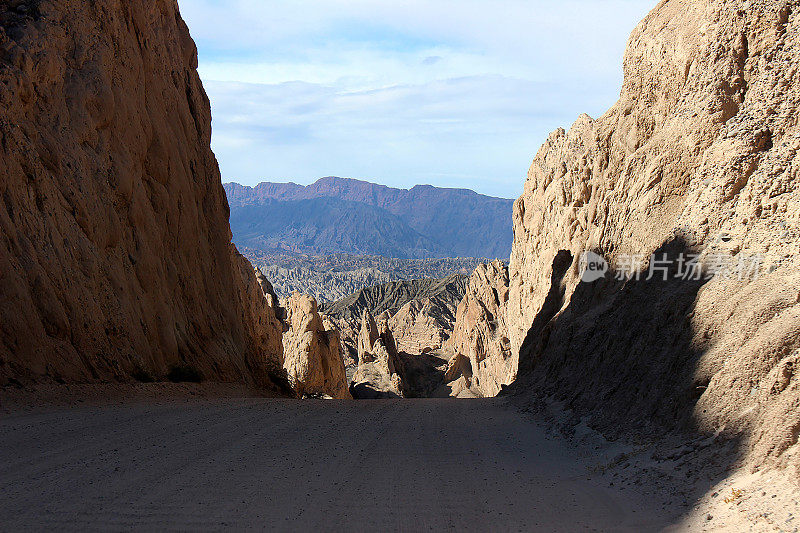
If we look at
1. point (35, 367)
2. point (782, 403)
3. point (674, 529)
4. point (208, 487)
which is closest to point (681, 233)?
point (782, 403)

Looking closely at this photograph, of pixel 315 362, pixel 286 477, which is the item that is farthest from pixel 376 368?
pixel 286 477

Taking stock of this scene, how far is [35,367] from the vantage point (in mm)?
11625

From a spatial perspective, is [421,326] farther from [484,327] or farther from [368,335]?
[484,327]

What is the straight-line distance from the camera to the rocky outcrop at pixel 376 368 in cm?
4181

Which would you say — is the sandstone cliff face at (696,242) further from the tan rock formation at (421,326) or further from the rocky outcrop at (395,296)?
the rocky outcrop at (395,296)

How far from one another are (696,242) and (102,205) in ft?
41.0

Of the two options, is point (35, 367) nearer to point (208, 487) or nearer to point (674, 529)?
point (208, 487)

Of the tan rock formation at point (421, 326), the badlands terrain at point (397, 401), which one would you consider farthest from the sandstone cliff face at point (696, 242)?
the tan rock formation at point (421, 326)

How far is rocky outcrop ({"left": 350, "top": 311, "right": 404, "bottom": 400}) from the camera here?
41.8m

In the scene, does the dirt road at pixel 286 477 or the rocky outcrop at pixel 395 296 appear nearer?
the dirt road at pixel 286 477

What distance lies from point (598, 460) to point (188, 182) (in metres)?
14.7

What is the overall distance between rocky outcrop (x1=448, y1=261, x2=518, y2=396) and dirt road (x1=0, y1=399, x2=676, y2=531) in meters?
36.5

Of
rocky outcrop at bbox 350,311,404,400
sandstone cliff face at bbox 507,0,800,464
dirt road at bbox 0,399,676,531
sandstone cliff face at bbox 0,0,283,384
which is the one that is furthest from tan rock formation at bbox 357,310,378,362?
dirt road at bbox 0,399,676,531

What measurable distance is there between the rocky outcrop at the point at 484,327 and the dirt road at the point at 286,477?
36.5 meters
